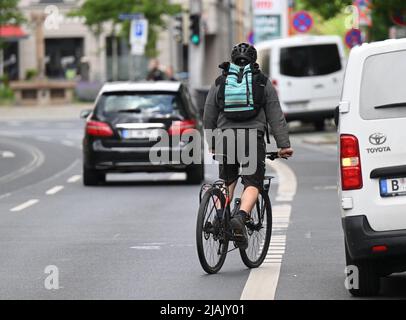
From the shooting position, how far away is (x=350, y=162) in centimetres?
849

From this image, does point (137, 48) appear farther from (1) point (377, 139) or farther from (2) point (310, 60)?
(1) point (377, 139)

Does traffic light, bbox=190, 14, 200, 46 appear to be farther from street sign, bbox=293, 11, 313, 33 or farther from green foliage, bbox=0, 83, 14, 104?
green foliage, bbox=0, 83, 14, 104

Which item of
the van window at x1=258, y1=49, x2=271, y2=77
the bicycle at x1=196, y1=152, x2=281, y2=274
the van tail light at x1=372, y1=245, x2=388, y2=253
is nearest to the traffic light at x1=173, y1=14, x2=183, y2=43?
the van window at x1=258, y1=49, x2=271, y2=77

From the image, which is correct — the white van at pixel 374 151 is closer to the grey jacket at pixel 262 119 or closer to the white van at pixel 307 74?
the grey jacket at pixel 262 119

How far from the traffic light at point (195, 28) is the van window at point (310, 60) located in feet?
29.2

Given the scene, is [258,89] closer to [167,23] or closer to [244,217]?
[244,217]

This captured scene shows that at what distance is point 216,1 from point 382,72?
227ft

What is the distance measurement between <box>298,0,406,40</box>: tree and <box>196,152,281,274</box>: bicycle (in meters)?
18.0

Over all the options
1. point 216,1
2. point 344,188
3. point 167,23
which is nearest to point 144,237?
point 344,188

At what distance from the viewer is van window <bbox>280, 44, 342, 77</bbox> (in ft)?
111

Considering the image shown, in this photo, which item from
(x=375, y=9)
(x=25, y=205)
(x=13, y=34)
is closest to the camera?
(x=25, y=205)

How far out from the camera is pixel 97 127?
779 inches

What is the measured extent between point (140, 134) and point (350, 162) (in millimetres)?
11355

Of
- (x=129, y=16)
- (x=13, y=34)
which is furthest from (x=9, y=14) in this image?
(x=129, y=16)
